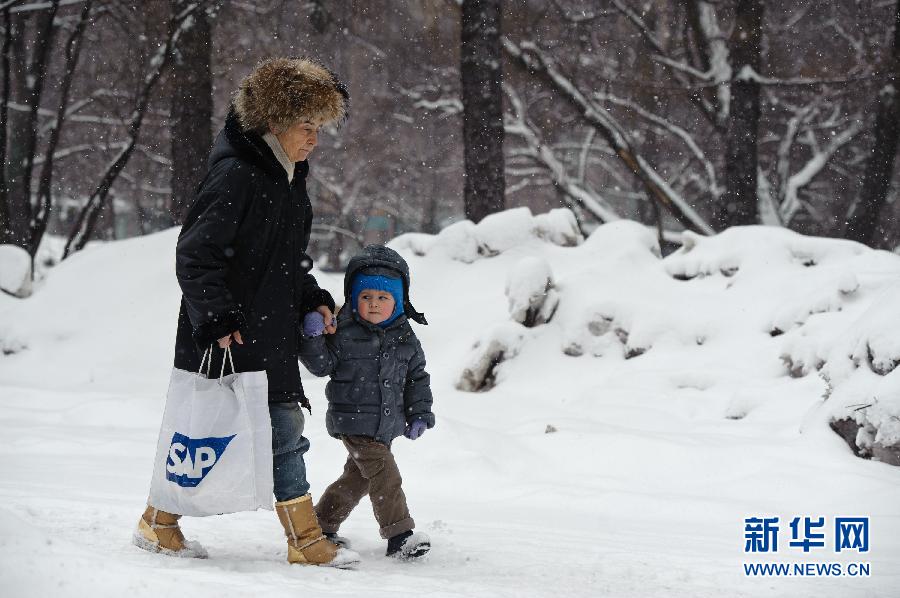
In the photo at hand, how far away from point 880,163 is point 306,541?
13625mm

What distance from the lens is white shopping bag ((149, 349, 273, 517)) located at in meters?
Result: 2.87

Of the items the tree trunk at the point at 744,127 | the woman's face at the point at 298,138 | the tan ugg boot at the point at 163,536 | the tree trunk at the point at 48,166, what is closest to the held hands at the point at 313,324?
the woman's face at the point at 298,138

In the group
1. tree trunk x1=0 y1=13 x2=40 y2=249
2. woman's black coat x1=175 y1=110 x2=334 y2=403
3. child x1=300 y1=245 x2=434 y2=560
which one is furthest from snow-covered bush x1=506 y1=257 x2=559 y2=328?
tree trunk x1=0 y1=13 x2=40 y2=249

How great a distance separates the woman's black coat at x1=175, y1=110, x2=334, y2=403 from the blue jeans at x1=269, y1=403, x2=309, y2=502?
0.05 meters

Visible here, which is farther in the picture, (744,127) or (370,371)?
(744,127)

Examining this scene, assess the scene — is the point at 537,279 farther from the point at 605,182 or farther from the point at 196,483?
the point at 605,182

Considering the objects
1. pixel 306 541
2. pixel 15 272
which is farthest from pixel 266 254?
pixel 15 272

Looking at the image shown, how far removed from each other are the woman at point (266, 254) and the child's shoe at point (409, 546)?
226 mm

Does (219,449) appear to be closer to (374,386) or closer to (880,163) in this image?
(374,386)

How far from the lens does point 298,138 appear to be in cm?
316

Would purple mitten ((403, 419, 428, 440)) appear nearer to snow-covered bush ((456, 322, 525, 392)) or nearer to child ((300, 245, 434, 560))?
child ((300, 245, 434, 560))

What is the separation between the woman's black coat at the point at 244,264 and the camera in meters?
2.87

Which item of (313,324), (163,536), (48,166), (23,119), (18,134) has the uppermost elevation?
(23,119)

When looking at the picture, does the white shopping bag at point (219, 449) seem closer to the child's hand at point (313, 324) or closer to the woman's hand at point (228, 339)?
the woman's hand at point (228, 339)
